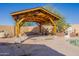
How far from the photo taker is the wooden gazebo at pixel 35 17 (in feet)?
33.5

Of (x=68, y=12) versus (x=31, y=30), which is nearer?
(x=68, y=12)

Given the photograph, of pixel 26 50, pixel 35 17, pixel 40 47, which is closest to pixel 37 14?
pixel 35 17

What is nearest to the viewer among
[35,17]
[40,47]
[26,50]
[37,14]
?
[26,50]

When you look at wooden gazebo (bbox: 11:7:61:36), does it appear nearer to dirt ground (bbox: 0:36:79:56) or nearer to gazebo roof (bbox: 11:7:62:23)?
gazebo roof (bbox: 11:7:62:23)

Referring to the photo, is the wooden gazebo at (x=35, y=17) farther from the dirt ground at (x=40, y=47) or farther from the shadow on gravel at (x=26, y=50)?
the shadow on gravel at (x=26, y=50)

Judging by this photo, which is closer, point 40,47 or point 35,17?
point 40,47

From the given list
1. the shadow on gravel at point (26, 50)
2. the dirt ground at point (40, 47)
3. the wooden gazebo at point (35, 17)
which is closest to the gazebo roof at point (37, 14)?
the wooden gazebo at point (35, 17)

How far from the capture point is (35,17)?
10875 mm

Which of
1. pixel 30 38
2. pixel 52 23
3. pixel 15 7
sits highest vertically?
pixel 15 7

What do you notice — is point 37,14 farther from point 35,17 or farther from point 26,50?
point 26,50

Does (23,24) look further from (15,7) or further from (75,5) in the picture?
(75,5)

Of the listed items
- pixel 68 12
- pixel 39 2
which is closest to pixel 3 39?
pixel 39 2

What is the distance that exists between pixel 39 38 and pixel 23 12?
4.41 feet

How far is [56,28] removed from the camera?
1037cm
